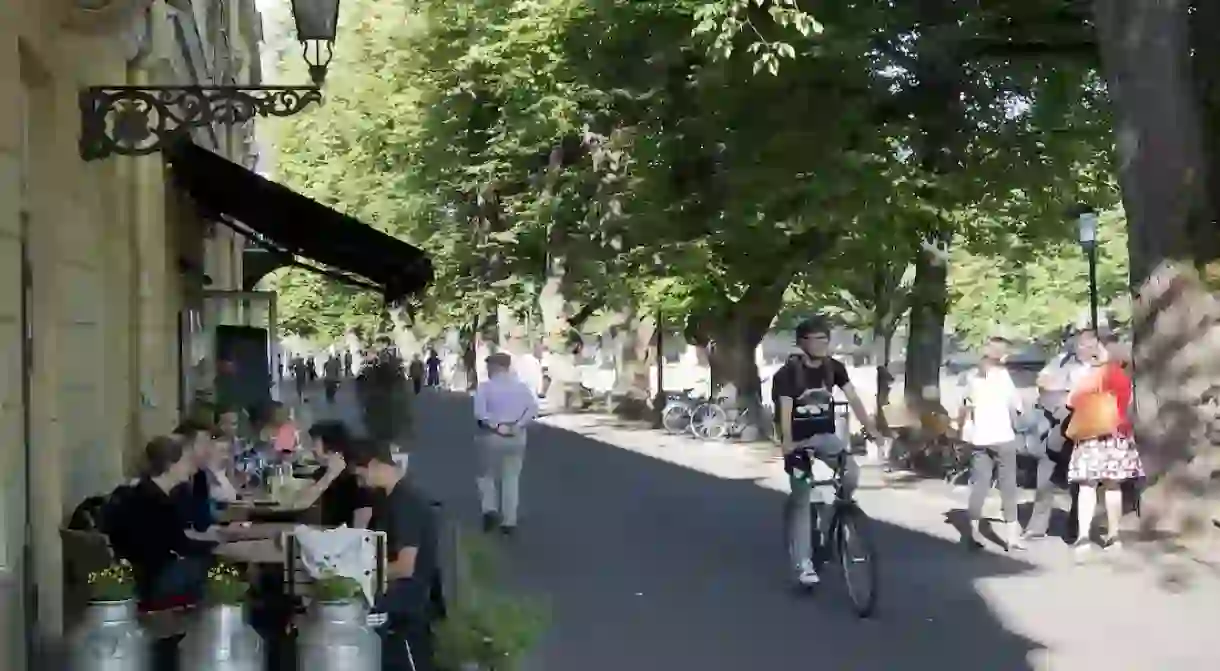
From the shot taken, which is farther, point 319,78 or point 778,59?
point 778,59

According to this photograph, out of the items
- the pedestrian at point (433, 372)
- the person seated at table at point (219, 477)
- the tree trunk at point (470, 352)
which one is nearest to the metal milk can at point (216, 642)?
the person seated at table at point (219, 477)

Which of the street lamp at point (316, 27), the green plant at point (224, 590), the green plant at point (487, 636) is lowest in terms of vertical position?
the green plant at point (487, 636)

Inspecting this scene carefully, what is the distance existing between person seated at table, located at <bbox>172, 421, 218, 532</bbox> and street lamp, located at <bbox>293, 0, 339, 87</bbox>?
2109 millimetres

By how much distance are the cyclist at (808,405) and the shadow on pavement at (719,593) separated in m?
0.84

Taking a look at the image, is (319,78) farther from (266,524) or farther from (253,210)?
(253,210)

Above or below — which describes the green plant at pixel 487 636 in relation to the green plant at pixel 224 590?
below

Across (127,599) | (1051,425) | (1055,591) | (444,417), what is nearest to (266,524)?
(127,599)

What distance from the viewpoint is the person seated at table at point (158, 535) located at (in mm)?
6363

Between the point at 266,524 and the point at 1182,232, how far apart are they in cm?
780

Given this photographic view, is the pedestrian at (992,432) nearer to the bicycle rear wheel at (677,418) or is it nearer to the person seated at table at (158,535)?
the person seated at table at (158,535)

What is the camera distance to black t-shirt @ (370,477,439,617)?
6785 mm

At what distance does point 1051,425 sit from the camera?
13.7 meters

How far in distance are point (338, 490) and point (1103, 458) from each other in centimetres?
700

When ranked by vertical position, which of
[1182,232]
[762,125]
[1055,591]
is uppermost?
[762,125]
